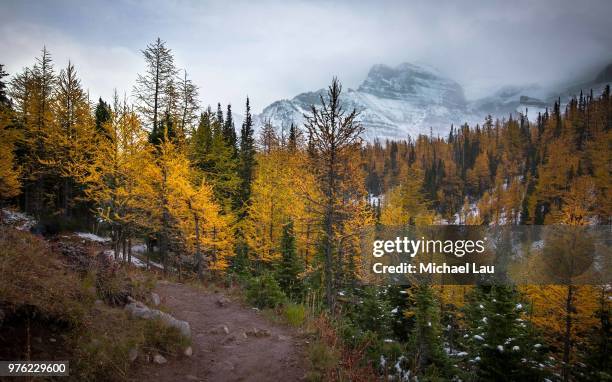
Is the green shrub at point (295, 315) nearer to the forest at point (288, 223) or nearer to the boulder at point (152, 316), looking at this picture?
the forest at point (288, 223)

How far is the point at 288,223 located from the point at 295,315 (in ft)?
33.2

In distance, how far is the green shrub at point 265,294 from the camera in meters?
11.0

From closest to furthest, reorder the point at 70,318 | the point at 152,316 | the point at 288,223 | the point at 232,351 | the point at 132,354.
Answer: the point at 70,318, the point at 132,354, the point at 152,316, the point at 232,351, the point at 288,223

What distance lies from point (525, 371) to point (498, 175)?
82.8 m

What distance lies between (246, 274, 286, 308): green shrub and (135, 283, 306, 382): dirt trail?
609 millimetres

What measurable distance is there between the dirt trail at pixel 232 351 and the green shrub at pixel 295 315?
356 millimetres

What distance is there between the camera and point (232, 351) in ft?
23.6

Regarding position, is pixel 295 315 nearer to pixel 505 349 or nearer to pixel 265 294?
pixel 265 294

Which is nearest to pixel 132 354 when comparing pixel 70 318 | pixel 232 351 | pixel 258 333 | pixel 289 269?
pixel 70 318

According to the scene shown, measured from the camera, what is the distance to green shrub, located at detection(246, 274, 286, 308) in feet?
36.0

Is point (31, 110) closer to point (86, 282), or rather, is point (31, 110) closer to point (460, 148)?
point (86, 282)

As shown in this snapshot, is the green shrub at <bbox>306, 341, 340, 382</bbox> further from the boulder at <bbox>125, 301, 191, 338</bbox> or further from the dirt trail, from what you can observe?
the boulder at <bbox>125, 301, 191, 338</bbox>

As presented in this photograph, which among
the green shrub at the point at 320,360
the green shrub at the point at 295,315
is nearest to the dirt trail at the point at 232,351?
the green shrub at the point at 320,360

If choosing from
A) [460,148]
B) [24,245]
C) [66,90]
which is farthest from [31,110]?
[460,148]
